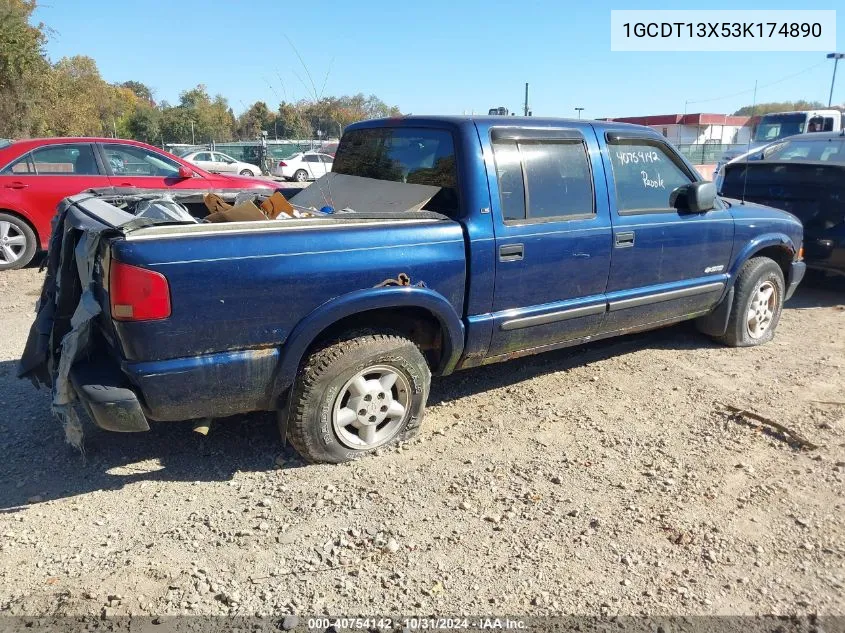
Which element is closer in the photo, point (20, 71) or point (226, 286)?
point (226, 286)

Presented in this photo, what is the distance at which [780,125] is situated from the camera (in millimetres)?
21125

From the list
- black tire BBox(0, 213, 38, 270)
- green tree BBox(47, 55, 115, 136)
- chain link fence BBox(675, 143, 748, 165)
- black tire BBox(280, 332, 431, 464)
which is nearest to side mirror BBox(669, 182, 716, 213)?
black tire BBox(280, 332, 431, 464)

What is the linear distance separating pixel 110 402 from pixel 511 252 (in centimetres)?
218

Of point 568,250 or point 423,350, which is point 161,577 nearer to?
point 423,350

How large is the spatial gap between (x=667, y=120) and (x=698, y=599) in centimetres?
4303

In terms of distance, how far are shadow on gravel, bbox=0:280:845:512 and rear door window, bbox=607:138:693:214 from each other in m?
1.60

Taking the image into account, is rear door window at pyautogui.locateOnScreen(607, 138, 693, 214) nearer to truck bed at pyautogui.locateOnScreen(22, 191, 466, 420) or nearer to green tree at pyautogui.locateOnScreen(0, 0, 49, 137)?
truck bed at pyautogui.locateOnScreen(22, 191, 466, 420)

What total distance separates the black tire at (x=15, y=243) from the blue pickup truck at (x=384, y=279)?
164 inches

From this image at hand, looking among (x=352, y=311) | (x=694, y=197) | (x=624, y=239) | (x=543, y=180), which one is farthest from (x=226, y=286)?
(x=694, y=197)

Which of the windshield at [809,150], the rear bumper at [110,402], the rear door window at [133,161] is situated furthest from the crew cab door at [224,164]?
the rear bumper at [110,402]

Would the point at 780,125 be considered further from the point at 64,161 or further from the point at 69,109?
the point at 69,109

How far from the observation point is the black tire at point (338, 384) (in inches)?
129

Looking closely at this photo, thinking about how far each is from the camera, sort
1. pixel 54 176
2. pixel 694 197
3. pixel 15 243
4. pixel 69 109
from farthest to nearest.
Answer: pixel 69 109 → pixel 54 176 → pixel 15 243 → pixel 694 197

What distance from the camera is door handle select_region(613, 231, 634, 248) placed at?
13.8ft
